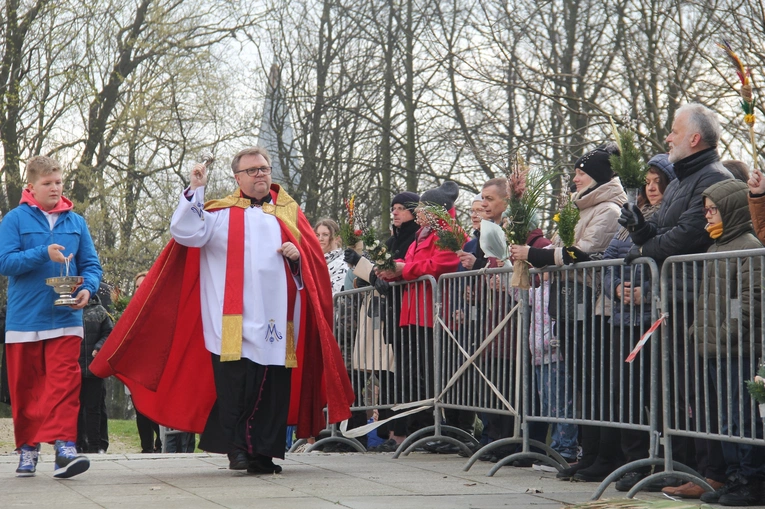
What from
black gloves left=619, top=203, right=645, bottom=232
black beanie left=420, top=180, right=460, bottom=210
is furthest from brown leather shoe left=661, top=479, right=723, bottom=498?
black beanie left=420, top=180, right=460, bottom=210

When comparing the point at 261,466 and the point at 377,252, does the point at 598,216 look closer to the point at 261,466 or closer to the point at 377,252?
the point at 377,252

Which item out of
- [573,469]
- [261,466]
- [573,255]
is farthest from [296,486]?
[573,255]

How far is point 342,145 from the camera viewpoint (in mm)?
23125

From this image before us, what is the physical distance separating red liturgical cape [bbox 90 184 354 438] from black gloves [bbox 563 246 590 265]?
67.6 inches

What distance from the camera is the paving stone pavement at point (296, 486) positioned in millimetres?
5578

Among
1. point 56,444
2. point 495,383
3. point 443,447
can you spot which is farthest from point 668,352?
point 56,444

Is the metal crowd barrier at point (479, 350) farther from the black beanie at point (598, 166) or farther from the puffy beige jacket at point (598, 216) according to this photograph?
the black beanie at point (598, 166)

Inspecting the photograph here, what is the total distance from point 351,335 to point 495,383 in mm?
2084

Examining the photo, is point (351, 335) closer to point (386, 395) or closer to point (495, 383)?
point (386, 395)

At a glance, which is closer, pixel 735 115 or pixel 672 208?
pixel 672 208

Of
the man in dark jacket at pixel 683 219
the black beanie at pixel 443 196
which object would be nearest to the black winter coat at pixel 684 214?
the man in dark jacket at pixel 683 219

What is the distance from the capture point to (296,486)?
6.31m

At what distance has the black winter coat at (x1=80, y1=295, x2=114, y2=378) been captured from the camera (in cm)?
1122

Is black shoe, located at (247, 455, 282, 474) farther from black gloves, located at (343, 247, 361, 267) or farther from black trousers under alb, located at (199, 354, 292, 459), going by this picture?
black gloves, located at (343, 247, 361, 267)
